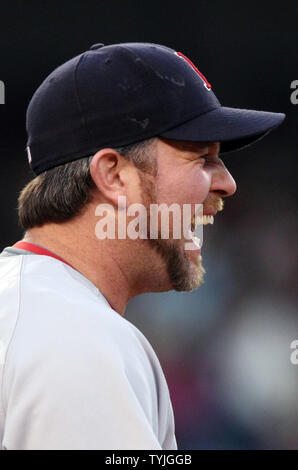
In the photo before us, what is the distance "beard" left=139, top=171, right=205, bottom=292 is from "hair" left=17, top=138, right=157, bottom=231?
0.04 metres

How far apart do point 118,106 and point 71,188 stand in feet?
0.56

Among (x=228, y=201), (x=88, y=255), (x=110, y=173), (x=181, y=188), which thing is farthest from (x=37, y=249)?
(x=228, y=201)

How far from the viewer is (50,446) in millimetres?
819

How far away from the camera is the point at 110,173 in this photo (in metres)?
1.25

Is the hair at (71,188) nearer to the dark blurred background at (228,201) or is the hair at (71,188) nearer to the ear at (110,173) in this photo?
the ear at (110,173)

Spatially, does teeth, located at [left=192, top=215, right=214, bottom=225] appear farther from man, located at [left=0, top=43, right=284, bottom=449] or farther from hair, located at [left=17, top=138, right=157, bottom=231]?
hair, located at [left=17, top=138, right=157, bottom=231]

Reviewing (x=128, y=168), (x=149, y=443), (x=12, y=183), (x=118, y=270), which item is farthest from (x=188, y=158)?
(x=12, y=183)

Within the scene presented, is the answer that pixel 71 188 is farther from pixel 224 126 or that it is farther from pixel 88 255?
pixel 224 126

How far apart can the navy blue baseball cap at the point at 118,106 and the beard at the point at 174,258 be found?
102 mm

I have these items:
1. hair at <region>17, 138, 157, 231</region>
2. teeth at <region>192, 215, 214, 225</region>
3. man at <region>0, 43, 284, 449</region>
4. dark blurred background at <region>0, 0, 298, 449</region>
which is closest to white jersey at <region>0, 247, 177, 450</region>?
man at <region>0, 43, 284, 449</region>

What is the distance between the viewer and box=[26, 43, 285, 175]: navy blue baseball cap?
3.99ft

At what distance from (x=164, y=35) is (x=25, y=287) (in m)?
3.60

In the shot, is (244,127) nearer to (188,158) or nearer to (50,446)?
(188,158)

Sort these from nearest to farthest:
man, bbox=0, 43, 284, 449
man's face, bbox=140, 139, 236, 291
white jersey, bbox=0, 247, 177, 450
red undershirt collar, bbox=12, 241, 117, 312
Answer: white jersey, bbox=0, 247, 177, 450
man, bbox=0, 43, 284, 449
red undershirt collar, bbox=12, 241, 117, 312
man's face, bbox=140, 139, 236, 291
